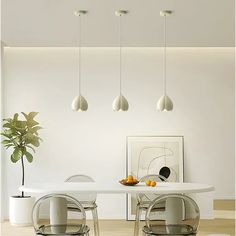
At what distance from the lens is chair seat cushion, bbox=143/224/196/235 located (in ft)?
14.7

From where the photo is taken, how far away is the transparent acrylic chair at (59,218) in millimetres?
4340

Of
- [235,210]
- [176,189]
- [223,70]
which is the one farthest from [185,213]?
[223,70]

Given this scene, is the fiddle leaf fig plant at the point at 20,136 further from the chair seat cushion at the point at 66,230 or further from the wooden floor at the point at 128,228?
the chair seat cushion at the point at 66,230

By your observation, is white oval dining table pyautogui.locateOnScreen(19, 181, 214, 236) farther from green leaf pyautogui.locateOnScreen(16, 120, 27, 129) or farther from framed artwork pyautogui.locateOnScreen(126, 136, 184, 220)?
framed artwork pyautogui.locateOnScreen(126, 136, 184, 220)

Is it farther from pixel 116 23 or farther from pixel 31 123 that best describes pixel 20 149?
pixel 116 23

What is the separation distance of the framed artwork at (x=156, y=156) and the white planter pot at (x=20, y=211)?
5.39 feet

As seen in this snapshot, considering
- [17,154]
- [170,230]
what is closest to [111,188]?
[170,230]

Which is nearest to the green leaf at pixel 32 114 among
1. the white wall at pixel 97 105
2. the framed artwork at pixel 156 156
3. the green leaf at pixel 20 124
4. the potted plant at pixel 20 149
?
the potted plant at pixel 20 149

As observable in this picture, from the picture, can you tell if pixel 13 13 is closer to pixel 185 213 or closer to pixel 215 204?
pixel 185 213

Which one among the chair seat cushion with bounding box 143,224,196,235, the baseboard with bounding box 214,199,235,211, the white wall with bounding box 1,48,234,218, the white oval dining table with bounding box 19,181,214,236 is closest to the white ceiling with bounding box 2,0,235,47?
the white wall with bounding box 1,48,234,218

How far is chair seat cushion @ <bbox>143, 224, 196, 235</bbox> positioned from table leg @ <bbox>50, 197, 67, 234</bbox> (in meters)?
0.72

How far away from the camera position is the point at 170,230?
14.8 ft

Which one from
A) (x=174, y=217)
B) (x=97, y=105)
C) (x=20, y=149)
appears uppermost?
(x=97, y=105)

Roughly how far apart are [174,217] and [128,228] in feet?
9.18
